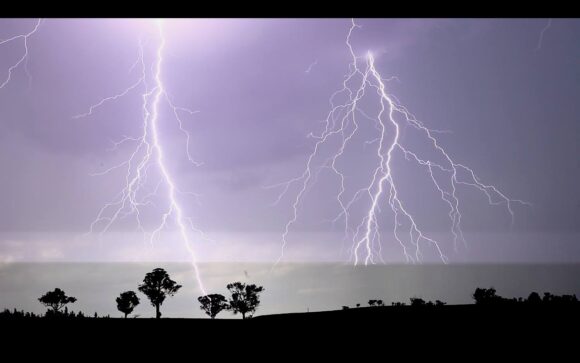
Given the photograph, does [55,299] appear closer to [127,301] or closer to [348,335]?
[127,301]

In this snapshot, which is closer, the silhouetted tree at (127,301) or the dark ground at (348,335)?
the dark ground at (348,335)

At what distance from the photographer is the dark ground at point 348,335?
231 cm

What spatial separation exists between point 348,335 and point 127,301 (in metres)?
46.5

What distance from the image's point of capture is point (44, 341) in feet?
7.97

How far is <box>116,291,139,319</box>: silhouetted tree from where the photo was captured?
42688 mm

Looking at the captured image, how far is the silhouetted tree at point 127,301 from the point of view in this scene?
42.7 m

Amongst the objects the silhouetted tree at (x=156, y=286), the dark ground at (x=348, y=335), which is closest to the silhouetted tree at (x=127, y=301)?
the silhouetted tree at (x=156, y=286)

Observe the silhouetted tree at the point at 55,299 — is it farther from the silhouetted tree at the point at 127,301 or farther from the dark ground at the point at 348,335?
the dark ground at the point at 348,335

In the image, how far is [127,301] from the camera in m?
43.0

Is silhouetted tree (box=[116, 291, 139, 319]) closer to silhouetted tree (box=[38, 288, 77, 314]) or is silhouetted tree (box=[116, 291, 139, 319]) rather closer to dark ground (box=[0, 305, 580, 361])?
silhouetted tree (box=[38, 288, 77, 314])

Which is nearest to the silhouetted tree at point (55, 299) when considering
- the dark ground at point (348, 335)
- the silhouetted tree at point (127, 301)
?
the silhouetted tree at point (127, 301)

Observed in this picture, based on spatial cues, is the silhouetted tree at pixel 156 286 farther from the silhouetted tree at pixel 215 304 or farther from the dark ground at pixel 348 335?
the dark ground at pixel 348 335

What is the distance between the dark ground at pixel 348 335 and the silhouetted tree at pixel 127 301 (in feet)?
148

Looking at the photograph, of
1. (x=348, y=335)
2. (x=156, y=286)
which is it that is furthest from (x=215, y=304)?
(x=348, y=335)
